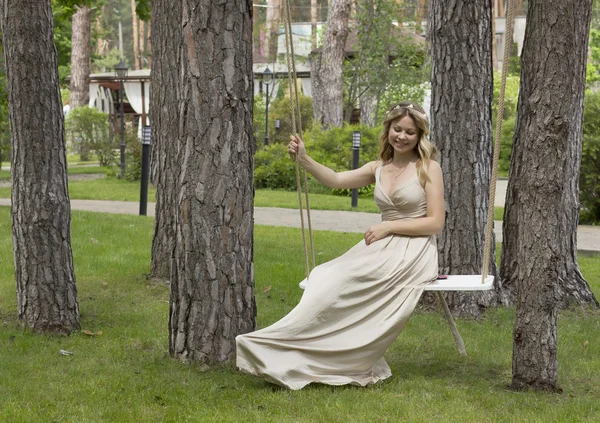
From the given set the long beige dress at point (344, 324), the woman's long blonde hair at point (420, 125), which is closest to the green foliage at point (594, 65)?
the woman's long blonde hair at point (420, 125)

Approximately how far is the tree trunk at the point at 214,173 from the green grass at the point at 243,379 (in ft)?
1.13

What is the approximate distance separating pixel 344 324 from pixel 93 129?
22963 millimetres

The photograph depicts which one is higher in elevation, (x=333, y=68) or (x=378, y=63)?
(x=378, y=63)

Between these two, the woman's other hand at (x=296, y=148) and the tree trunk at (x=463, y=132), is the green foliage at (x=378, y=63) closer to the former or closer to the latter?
the tree trunk at (x=463, y=132)

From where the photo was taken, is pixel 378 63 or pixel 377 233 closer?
pixel 377 233

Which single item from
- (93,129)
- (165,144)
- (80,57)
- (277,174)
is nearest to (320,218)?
(277,174)

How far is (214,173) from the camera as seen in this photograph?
202 inches

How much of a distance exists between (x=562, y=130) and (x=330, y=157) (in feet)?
49.8

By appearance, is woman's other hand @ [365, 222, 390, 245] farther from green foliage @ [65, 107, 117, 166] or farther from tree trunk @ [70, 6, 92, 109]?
tree trunk @ [70, 6, 92, 109]

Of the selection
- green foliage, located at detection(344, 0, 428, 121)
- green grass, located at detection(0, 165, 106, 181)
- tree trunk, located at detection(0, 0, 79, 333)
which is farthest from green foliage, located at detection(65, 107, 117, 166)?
tree trunk, located at detection(0, 0, 79, 333)

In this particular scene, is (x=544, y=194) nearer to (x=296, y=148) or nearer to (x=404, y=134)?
(x=404, y=134)

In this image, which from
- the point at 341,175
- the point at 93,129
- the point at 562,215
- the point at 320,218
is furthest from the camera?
the point at 93,129

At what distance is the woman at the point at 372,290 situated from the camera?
4.95 meters

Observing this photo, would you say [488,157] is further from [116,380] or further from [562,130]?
[116,380]
